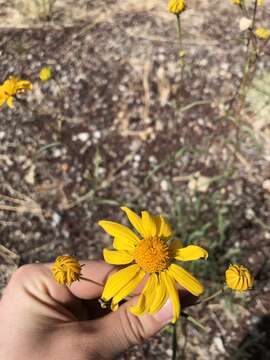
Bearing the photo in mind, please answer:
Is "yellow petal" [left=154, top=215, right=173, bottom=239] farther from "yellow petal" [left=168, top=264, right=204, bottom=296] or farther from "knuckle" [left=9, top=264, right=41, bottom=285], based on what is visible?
"knuckle" [left=9, top=264, right=41, bottom=285]

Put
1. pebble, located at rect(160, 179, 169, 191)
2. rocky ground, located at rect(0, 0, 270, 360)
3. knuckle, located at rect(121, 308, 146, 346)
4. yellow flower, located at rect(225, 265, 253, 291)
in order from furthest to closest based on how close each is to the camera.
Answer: pebble, located at rect(160, 179, 169, 191) → rocky ground, located at rect(0, 0, 270, 360) → knuckle, located at rect(121, 308, 146, 346) → yellow flower, located at rect(225, 265, 253, 291)

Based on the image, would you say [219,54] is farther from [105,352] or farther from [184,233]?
[105,352]

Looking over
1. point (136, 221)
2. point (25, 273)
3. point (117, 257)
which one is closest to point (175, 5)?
point (136, 221)

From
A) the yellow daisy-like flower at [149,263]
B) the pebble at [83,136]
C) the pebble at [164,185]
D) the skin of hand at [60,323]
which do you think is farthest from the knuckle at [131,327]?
the pebble at [83,136]

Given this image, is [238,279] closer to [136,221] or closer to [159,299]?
[159,299]

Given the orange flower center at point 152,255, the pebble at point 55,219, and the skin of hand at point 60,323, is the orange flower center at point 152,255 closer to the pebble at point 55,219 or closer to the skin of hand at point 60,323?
the skin of hand at point 60,323

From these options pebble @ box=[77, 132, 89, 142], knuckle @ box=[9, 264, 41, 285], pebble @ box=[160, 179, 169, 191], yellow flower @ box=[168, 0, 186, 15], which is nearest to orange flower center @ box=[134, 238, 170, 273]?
knuckle @ box=[9, 264, 41, 285]

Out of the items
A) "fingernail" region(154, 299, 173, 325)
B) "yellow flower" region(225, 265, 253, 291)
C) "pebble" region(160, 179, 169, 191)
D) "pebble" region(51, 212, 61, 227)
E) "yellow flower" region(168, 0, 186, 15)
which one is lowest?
"pebble" region(51, 212, 61, 227)
